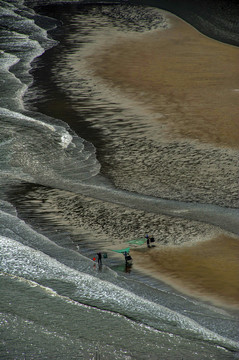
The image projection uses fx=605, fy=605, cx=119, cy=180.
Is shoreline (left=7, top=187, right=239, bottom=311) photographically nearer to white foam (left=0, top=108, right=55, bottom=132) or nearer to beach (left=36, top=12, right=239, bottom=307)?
beach (left=36, top=12, right=239, bottom=307)

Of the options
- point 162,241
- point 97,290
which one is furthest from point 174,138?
point 97,290

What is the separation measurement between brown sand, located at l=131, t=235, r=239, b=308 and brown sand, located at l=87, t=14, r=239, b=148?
16.1ft

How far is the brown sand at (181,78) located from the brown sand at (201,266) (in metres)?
4.89

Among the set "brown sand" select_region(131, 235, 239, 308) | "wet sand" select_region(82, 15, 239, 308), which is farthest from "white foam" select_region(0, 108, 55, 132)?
"brown sand" select_region(131, 235, 239, 308)

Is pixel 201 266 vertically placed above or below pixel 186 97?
below

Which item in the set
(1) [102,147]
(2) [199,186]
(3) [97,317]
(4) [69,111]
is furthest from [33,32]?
(3) [97,317]

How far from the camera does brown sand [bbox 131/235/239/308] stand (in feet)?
23.9

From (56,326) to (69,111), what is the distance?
9.42 metres

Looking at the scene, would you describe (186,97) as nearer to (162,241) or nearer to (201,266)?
(162,241)

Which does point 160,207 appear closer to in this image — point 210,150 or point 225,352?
point 210,150

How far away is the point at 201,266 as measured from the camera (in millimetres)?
7898

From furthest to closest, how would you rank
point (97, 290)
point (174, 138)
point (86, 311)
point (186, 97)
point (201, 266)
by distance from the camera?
point (186, 97), point (174, 138), point (201, 266), point (97, 290), point (86, 311)

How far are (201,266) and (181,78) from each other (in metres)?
10.8

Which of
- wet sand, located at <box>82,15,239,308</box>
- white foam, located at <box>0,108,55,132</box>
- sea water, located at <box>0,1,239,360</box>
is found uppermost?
wet sand, located at <box>82,15,239,308</box>
